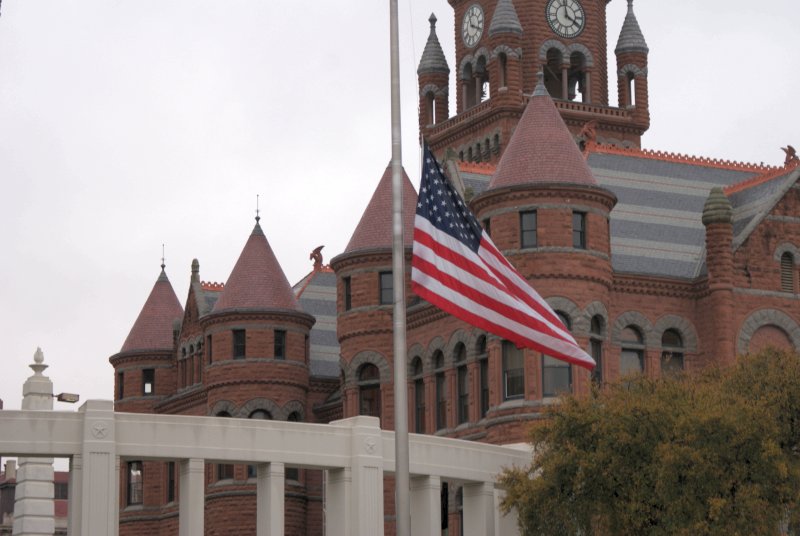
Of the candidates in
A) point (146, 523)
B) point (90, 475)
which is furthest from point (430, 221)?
point (146, 523)

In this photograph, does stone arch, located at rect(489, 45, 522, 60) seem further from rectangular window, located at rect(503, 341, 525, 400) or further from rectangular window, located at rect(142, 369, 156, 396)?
rectangular window, located at rect(503, 341, 525, 400)

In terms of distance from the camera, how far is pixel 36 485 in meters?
49.2

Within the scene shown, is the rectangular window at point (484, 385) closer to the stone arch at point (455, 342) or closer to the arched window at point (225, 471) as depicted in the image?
the stone arch at point (455, 342)

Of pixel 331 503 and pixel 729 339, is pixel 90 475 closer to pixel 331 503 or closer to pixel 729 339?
pixel 331 503

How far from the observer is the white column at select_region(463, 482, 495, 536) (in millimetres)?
49781

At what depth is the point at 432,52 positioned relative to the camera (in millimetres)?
88250

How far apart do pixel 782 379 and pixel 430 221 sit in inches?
581

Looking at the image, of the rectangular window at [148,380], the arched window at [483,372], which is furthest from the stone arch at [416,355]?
the rectangular window at [148,380]

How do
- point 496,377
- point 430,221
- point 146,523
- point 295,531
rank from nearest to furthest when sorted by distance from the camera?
point 430,221 < point 496,377 < point 295,531 < point 146,523

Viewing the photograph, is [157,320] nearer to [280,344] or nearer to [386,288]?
[280,344]

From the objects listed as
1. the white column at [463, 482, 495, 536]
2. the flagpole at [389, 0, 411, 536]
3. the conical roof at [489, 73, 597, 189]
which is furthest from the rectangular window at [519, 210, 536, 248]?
the flagpole at [389, 0, 411, 536]

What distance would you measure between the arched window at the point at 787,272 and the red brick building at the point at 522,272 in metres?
0.08

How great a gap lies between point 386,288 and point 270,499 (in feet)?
77.4

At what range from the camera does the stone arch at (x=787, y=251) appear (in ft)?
208
